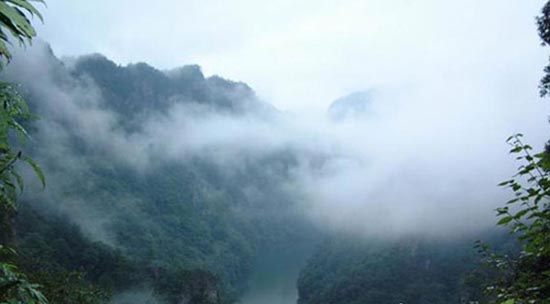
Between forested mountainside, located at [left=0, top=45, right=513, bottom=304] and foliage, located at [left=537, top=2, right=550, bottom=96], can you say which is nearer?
foliage, located at [left=537, top=2, right=550, bottom=96]

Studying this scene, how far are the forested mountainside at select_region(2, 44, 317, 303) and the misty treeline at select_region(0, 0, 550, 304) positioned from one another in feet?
1.07

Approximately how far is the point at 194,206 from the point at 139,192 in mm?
12917

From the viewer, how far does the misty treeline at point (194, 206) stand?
3362cm

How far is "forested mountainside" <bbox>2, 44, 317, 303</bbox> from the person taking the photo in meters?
43.1

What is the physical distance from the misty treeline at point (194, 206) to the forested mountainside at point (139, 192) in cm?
33

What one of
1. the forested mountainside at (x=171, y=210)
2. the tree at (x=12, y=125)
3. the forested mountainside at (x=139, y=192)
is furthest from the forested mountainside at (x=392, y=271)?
the tree at (x=12, y=125)

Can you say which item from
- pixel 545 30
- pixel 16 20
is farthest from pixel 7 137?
pixel 545 30

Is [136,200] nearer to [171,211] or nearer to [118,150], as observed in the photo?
[171,211]

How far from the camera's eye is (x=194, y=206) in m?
98.2

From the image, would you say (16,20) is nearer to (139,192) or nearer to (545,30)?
(545,30)

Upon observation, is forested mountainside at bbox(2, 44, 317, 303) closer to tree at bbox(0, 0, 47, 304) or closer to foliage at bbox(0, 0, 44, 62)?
tree at bbox(0, 0, 47, 304)

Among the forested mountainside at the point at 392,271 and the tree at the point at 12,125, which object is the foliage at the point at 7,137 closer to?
the tree at the point at 12,125

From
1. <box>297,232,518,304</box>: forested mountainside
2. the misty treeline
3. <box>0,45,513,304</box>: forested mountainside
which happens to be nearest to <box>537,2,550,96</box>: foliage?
the misty treeline

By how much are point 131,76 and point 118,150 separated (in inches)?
894
